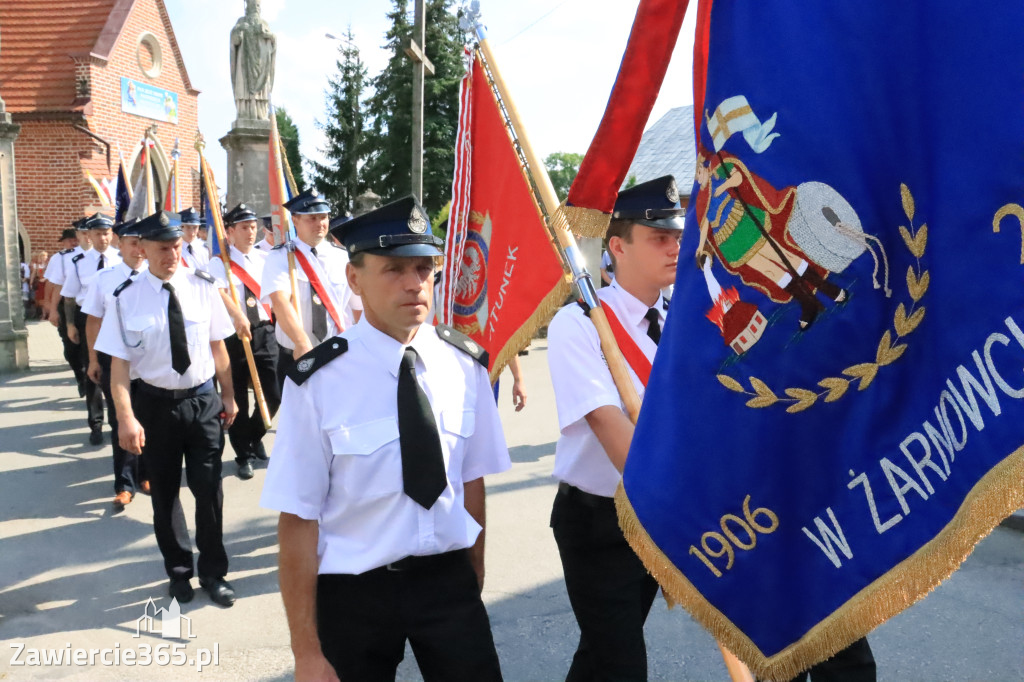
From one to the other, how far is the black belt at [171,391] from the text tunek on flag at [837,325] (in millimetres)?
3991

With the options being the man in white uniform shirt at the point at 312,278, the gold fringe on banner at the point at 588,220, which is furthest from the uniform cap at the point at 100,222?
the gold fringe on banner at the point at 588,220

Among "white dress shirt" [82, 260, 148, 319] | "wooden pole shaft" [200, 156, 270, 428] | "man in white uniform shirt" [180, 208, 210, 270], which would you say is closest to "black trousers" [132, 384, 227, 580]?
"wooden pole shaft" [200, 156, 270, 428]

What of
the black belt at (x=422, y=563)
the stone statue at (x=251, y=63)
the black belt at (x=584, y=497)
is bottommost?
the black belt at (x=422, y=563)

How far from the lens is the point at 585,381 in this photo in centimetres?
277

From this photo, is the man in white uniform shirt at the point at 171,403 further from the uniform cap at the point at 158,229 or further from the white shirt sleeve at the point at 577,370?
the white shirt sleeve at the point at 577,370

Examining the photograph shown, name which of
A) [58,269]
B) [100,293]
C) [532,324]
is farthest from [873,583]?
[58,269]

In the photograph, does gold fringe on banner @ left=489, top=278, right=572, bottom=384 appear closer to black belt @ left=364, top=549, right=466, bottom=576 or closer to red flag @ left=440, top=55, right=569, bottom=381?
red flag @ left=440, top=55, right=569, bottom=381

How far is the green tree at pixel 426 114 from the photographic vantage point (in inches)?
1441

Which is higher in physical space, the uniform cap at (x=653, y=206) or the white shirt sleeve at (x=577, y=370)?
the uniform cap at (x=653, y=206)

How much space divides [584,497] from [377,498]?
0.85 metres

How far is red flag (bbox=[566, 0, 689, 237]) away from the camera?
2020 millimetres

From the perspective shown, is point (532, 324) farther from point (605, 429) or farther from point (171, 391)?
point (171, 391)

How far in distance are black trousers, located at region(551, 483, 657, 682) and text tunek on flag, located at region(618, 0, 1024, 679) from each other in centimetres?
99

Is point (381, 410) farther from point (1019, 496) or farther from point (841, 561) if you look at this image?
point (1019, 496)
